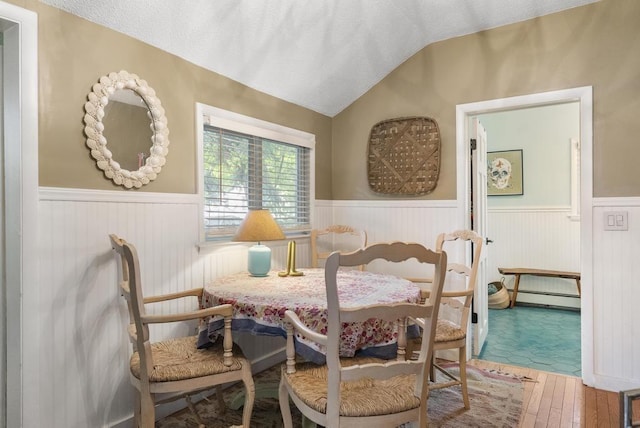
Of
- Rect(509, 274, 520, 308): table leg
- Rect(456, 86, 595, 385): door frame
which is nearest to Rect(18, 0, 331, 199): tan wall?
Rect(456, 86, 595, 385): door frame

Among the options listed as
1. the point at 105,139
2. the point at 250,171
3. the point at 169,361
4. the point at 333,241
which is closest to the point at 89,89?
the point at 105,139

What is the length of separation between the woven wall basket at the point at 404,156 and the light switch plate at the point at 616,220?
1.19m

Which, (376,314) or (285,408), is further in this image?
(285,408)

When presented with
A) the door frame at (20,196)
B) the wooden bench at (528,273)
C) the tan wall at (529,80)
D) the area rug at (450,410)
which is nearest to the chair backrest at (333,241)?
the tan wall at (529,80)

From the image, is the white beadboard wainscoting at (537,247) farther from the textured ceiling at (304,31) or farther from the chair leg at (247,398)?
the chair leg at (247,398)

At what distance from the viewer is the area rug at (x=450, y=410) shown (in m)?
2.21

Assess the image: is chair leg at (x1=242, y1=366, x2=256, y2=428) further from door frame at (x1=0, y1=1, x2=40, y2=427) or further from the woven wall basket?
the woven wall basket

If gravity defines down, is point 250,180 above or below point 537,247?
above

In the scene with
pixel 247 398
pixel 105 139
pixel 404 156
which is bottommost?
pixel 247 398

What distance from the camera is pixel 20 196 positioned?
1710 millimetres

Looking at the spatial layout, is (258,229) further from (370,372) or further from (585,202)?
(585,202)

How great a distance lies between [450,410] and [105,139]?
98.5 inches

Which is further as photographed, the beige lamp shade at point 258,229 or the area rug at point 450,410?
the beige lamp shade at point 258,229

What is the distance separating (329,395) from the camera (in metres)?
1.36
